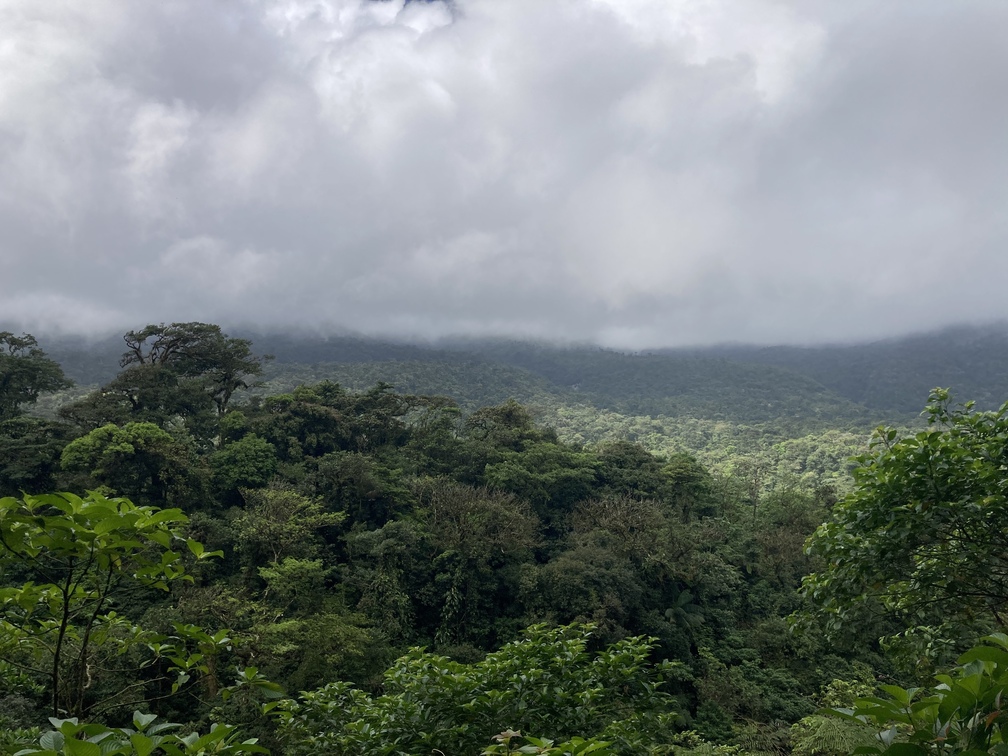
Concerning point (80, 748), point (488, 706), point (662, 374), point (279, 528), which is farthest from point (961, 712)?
A: point (662, 374)

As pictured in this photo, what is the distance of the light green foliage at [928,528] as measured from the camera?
4.73 meters

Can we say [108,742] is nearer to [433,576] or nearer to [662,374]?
[433,576]

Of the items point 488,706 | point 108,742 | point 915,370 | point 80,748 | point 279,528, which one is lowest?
point 279,528

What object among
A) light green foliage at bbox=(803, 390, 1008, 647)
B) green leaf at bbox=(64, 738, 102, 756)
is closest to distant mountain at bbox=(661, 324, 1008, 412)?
light green foliage at bbox=(803, 390, 1008, 647)

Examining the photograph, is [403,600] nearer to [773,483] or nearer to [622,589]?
[622,589]

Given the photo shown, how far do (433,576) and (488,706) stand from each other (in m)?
18.0

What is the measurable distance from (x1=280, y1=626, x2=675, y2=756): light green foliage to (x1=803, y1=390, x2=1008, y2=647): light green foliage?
2.18 m

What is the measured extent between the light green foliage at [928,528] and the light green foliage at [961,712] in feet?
12.5

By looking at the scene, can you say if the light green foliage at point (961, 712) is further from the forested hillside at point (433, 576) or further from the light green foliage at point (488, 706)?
the light green foliage at point (488, 706)

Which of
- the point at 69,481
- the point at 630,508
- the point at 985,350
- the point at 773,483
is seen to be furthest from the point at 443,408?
the point at 985,350

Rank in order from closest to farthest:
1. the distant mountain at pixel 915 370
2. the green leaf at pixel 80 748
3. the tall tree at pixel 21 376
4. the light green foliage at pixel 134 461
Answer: the green leaf at pixel 80 748, the light green foliage at pixel 134 461, the tall tree at pixel 21 376, the distant mountain at pixel 915 370

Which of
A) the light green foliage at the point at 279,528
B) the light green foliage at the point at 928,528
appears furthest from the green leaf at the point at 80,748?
the light green foliage at the point at 279,528

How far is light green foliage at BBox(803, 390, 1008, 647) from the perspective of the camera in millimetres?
4730

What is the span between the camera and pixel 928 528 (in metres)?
4.77
